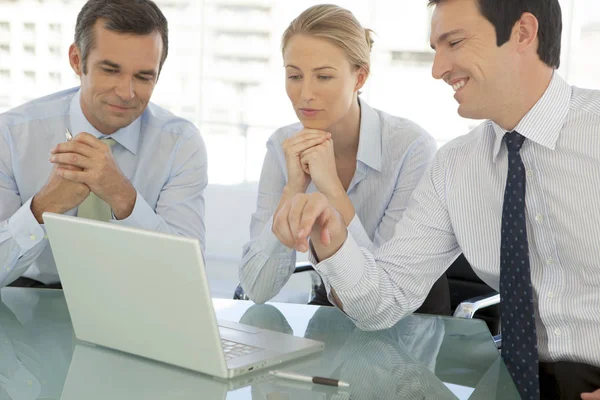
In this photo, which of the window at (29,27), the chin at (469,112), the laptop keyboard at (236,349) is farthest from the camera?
the window at (29,27)

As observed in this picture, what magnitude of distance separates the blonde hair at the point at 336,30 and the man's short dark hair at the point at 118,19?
1.47 ft

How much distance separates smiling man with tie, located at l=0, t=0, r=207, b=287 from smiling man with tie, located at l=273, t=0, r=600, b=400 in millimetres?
803

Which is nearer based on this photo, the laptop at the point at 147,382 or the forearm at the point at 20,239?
the laptop at the point at 147,382

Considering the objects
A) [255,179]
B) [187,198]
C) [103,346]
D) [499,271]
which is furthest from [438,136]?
[103,346]

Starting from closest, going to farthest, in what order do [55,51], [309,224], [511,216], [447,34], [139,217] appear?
[309,224] → [511,216] → [447,34] → [139,217] → [55,51]

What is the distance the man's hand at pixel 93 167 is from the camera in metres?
2.05

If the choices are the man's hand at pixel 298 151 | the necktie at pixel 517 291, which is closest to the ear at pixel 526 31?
the necktie at pixel 517 291

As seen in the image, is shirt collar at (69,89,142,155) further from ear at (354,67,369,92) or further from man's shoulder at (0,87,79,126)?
ear at (354,67,369,92)

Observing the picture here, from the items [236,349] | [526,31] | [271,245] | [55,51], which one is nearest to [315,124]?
[271,245]

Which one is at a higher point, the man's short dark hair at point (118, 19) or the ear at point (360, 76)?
the man's short dark hair at point (118, 19)

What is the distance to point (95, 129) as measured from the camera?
2.48 m

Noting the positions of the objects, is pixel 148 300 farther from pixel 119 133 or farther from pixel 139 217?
pixel 119 133

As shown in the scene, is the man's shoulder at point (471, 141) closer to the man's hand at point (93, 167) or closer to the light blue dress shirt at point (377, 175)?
the light blue dress shirt at point (377, 175)

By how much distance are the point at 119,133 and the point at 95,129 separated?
0.11 meters
